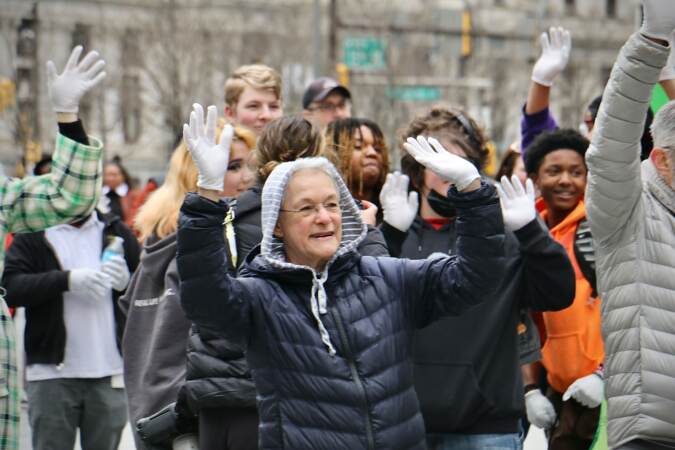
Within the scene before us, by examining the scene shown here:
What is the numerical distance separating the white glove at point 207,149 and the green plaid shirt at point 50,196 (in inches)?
33.7

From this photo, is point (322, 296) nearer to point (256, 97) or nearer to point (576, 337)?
point (576, 337)

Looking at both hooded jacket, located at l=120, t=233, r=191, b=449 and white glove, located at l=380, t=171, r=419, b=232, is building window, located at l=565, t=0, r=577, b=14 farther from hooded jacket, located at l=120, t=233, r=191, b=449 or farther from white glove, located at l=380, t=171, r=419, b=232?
white glove, located at l=380, t=171, r=419, b=232

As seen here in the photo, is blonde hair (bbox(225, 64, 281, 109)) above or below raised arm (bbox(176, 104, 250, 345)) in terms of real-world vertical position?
above

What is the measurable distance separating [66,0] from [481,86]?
45.7 ft

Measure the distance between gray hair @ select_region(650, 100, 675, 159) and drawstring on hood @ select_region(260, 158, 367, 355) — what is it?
1.07 metres

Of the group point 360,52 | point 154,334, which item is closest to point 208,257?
point 154,334

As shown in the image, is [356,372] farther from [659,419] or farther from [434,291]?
[659,419]

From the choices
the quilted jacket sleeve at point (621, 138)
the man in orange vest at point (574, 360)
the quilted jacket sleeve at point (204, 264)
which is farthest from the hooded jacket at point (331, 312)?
the man in orange vest at point (574, 360)

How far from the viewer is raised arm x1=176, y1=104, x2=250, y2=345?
3768 mm

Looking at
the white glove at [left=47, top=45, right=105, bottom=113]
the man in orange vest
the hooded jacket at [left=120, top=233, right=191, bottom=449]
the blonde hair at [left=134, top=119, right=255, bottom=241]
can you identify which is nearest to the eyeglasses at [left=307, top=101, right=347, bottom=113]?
the blonde hair at [left=134, top=119, right=255, bottom=241]

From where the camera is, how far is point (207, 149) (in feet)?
12.9

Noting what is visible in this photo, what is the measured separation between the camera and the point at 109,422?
265 inches

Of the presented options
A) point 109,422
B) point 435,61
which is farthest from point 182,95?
point 109,422

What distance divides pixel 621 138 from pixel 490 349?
110 cm
